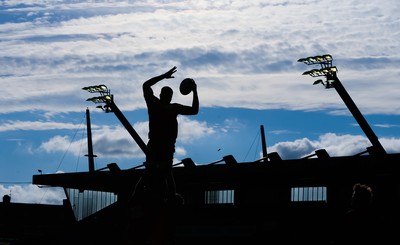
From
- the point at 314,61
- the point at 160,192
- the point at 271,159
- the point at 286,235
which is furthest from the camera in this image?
the point at 314,61

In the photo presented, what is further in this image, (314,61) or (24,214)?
(24,214)

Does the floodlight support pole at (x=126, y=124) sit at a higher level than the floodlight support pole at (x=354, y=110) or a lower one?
higher

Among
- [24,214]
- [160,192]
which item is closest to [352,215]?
[160,192]

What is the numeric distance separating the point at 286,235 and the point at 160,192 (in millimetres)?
6427

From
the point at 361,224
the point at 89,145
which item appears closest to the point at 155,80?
the point at 361,224

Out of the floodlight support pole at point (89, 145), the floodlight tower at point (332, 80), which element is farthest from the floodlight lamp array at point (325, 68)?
the floodlight support pole at point (89, 145)

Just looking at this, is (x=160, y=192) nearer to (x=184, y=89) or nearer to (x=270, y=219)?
(x=184, y=89)

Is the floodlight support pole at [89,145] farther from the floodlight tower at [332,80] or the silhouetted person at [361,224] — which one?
the silhouetted person at [361,224]

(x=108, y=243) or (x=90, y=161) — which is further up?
(x=90, y=161)

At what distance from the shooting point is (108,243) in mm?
19984

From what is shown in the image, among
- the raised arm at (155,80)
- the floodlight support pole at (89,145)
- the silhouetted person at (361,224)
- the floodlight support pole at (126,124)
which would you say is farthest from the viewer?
the floodlight support pole at (89,145)

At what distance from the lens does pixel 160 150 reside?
10.6 metres

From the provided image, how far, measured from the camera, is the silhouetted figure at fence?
10.5m

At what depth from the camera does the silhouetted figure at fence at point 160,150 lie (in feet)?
34.5
